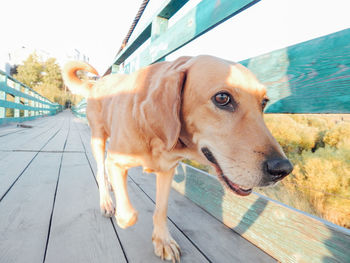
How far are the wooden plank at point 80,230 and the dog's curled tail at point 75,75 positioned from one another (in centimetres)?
118

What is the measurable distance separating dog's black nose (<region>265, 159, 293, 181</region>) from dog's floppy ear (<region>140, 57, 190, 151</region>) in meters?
0.44

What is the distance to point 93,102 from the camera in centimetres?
218

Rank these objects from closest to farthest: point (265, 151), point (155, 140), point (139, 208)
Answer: point (265, 151) → point (155, 140) → point (139, 208)

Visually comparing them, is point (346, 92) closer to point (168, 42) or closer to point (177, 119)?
point (177, 119)

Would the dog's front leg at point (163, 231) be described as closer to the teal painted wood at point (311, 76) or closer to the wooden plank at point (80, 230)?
the wooden plank at point (80, 230)

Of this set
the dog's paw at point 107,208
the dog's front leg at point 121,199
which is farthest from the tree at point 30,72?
the dog's front leg at point 121,199

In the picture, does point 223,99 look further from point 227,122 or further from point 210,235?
point 210,235

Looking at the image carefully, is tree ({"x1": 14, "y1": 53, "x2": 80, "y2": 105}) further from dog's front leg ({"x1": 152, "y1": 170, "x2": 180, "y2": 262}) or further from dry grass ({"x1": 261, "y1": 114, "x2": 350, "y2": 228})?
dry grass ({"x1": 261, "y1": 114, "x2": 350, "y2": 228})

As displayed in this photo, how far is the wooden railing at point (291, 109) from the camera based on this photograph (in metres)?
0.93

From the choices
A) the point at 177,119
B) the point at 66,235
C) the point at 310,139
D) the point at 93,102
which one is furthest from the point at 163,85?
the point at 310,139

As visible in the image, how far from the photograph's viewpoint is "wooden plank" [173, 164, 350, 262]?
0.91 meters

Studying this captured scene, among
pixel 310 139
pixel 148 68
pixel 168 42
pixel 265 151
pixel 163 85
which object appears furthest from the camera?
pixel 168 42

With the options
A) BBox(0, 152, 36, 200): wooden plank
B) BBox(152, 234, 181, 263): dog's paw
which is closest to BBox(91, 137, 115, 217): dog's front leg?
BBox(152, 234, 181, 263): dog's paw

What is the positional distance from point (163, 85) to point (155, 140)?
332 mm
